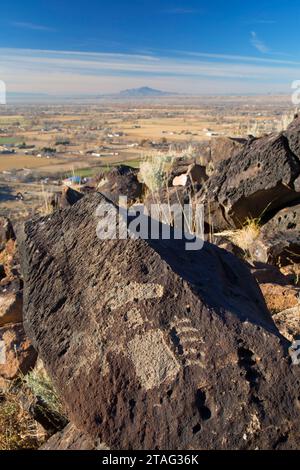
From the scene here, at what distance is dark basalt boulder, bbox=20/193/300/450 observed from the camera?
2330 mm

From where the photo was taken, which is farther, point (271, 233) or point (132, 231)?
point (271, 233)

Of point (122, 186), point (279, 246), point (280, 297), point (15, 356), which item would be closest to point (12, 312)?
point (15, 356)

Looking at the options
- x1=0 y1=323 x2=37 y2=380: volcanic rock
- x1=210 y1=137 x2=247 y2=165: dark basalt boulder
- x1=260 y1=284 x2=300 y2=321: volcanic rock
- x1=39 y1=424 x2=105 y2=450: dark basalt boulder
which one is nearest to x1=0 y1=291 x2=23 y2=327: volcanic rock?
x1=0 y1=323 x2=37 y2=380: volcanic rock

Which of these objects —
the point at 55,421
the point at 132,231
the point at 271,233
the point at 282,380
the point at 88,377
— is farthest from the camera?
the point at 271,233

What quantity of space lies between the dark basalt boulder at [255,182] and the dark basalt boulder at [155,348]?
11.3 ft

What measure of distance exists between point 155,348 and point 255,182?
13.8 ft

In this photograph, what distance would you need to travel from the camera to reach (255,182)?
20.9ft

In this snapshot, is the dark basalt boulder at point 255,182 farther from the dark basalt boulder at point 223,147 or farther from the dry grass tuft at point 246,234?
the dark basalt boulder at point 223,147

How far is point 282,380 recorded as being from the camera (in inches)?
94.9

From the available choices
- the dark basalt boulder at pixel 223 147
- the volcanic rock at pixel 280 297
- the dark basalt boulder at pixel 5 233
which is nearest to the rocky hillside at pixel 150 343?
the volcanic rock at pixel 280 297

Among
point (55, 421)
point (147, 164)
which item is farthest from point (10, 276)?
point (147, 164)

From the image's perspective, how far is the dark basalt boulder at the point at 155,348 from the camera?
2330 millimetres

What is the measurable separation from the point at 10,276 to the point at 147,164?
5.10 meters
